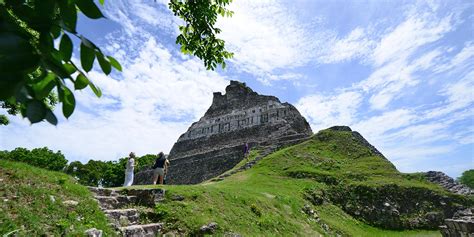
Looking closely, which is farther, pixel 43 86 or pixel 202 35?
pixel 202 35

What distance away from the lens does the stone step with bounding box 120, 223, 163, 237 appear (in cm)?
677

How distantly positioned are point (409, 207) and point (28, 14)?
1718 centimetres

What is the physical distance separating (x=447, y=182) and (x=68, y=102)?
20138 mm

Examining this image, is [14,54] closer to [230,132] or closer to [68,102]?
[68,102]

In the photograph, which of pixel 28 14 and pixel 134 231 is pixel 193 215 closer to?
pixel 134 231

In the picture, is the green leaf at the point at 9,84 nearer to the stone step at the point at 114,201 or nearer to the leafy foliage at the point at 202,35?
the leafy foliage at the point at 202,35

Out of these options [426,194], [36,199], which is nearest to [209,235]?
[36,199]

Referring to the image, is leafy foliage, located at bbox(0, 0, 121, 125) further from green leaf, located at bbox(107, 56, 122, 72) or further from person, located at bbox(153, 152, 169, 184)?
person, located at bbox(153, 152, 169, 184)

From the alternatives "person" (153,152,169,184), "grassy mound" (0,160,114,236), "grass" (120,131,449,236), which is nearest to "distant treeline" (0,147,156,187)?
"grass" (120,131,449,236)

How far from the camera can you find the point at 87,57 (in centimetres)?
133

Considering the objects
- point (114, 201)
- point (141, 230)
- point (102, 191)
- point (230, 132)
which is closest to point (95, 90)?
point (141, 230)

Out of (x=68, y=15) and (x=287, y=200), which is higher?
(x=287, y=200)

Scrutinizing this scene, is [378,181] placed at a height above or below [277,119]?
below

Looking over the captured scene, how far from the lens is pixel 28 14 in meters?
1.33
